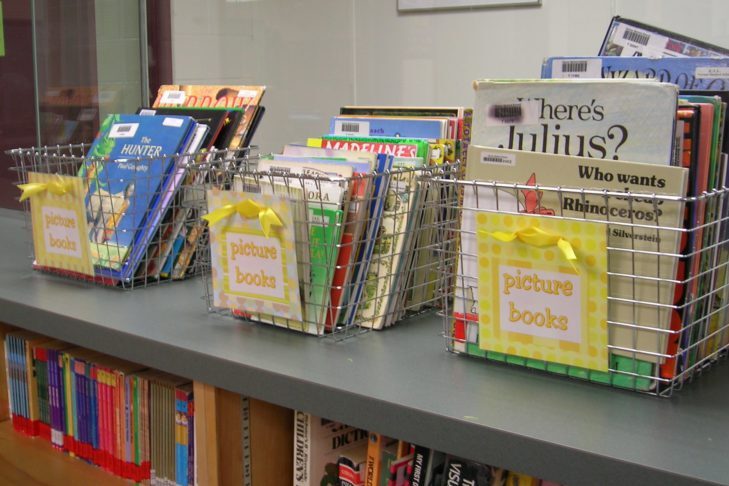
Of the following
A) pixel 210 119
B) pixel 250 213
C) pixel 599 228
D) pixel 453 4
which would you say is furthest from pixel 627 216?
pixel 453 4

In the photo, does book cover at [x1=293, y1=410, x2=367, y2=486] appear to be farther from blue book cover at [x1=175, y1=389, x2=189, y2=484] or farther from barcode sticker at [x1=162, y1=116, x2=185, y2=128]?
barcode sticker at [x1=162, y1=116, x2=185, y2=128]

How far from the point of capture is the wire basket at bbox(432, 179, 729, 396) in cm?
84

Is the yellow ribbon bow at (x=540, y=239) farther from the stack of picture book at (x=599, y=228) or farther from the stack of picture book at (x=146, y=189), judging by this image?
A: the stack of picture book at (x=146, y=189)

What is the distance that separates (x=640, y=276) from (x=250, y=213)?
1.68ft

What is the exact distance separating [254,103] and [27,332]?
0.61m

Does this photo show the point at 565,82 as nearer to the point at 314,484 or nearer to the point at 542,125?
the point at 542,125

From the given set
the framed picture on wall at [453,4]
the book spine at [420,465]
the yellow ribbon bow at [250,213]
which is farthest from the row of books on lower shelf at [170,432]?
the framed picture on wall at [453,4]

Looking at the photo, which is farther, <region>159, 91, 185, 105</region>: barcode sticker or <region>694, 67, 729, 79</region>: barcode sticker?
<region>159, 91, 185, 105</region>: barcode sticker

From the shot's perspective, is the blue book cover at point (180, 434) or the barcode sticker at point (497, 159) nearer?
the barcode sticker at point (497, 159)

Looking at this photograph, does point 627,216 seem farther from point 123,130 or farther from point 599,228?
point 123,130

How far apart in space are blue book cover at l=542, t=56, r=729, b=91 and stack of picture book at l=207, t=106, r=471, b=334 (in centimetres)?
23

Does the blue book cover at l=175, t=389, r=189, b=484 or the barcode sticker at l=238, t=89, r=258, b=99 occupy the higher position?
the barcode sticker at l=238, t=89, r=258, b=99

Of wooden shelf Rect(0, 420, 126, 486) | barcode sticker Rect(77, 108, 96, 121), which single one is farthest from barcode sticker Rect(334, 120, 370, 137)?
barcode sticker Rect(77, 108, 96, 121)

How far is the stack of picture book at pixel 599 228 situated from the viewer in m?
0.85
